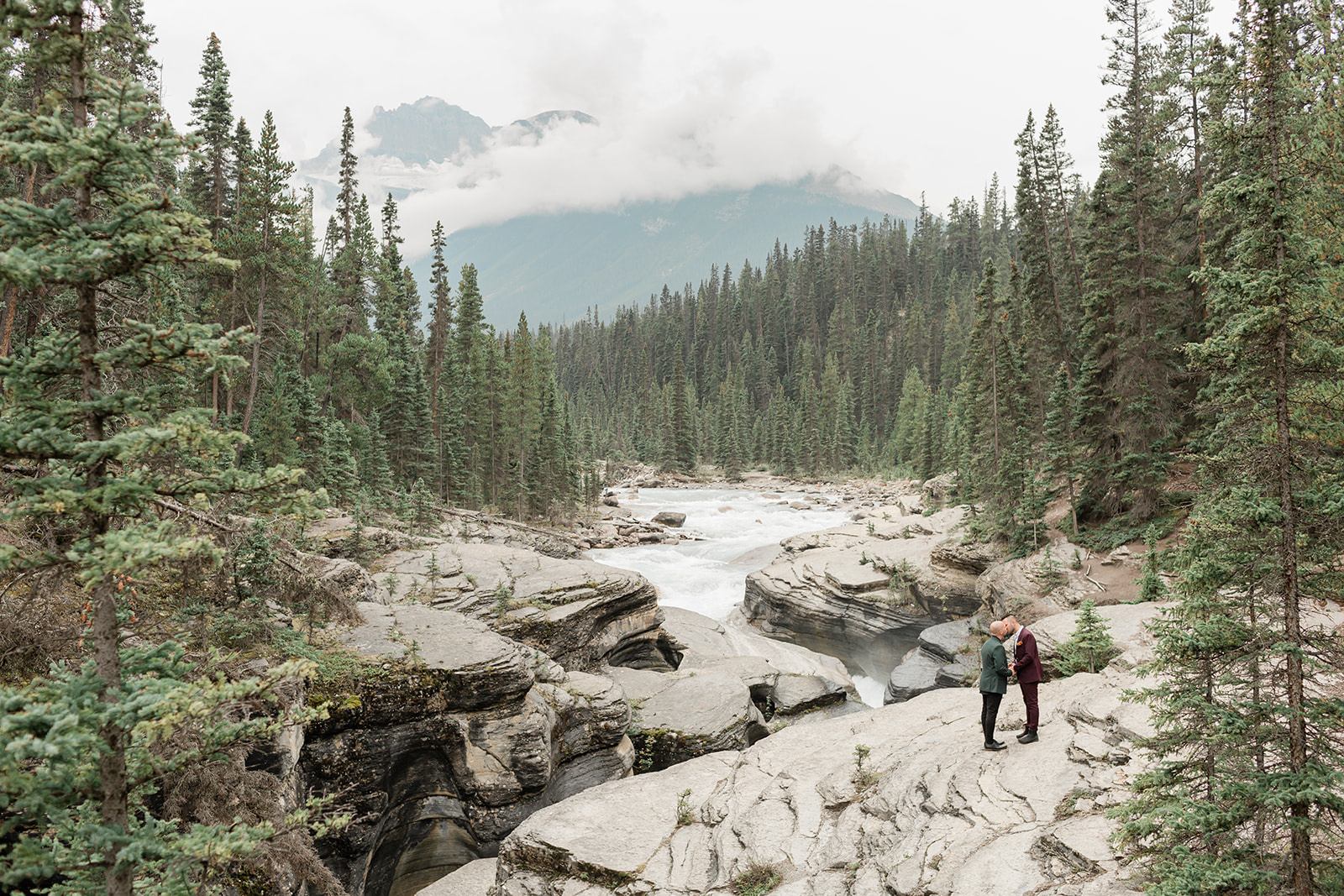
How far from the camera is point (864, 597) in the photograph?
87.5ft

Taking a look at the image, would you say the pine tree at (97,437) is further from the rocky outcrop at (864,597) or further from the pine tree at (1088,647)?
the rocky outcrop at (864,597)

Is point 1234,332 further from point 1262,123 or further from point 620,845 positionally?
point 620,845

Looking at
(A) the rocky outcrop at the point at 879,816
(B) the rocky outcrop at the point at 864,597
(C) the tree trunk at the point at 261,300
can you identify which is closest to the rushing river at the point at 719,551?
(B) the rocky outcrop at the point at 864,597

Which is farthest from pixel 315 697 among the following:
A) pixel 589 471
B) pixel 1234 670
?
pixel 589 471

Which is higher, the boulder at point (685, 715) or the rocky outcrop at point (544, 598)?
the rocky outcrop at point (544, 598)

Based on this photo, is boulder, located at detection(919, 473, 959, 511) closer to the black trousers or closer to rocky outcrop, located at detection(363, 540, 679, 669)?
rocky outcrop, located at detection(363, 540, 679, 669)

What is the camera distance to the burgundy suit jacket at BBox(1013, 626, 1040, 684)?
32.1 feet

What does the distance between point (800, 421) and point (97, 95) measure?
8668 centimetres

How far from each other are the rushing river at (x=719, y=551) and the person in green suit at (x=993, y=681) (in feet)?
43.3

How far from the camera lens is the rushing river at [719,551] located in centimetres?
3161

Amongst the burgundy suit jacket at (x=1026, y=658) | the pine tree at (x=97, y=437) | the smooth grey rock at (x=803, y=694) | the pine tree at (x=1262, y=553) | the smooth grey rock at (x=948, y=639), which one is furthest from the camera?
the smooth grey rock at (x=948, y=639)

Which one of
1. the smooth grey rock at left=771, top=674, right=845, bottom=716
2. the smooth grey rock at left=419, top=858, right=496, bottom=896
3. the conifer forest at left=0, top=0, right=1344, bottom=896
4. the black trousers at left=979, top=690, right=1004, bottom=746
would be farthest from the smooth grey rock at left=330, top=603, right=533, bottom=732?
the black trousers at left=979, top=690, right=1004, bottom=746

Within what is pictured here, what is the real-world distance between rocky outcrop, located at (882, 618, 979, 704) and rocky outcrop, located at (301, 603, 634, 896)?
9.77m

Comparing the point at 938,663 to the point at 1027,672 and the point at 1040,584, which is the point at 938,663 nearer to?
Answer: the point at 1040,584
